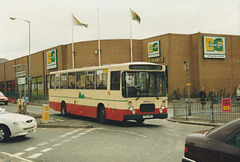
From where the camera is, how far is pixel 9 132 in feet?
34.6

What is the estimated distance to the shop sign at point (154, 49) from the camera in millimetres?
38325

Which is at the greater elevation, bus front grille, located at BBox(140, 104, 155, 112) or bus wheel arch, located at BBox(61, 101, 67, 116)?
bus front grille, located at BBox(140, 104, 155, 112)

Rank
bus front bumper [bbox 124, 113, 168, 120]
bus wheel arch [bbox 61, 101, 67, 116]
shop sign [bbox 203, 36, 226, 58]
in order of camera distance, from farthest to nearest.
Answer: shop sign [bbox 203, 36, 226, 58] → bus wheel arch [bbox 61, 101, 67, 116] → bus front bumper [bbox 124, 113, 168, 120]

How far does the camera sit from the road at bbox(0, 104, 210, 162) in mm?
7891

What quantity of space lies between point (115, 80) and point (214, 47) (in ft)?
87.3

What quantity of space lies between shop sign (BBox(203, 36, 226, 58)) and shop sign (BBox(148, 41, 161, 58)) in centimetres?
559

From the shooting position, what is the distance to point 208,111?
639 inches

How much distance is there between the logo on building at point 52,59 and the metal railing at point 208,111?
32665 millimetres

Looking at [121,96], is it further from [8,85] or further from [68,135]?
[8,85]

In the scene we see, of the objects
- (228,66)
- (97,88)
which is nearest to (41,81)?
(228,66)

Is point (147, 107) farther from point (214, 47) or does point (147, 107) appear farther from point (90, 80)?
point (214, 47)

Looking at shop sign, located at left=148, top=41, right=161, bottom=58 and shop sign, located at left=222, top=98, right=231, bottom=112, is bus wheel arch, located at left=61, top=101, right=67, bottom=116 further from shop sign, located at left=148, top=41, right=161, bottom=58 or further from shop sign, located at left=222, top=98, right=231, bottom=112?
shop sign, located at left=148, top=41, right=161, bottom=58

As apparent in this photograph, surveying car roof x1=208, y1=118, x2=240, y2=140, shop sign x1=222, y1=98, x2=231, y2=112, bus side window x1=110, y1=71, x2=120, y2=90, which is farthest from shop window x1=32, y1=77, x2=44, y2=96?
car roof x1=208, y1=118, x2=240, y2=140

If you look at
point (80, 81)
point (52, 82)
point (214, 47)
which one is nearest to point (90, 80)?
point (80, 81)
